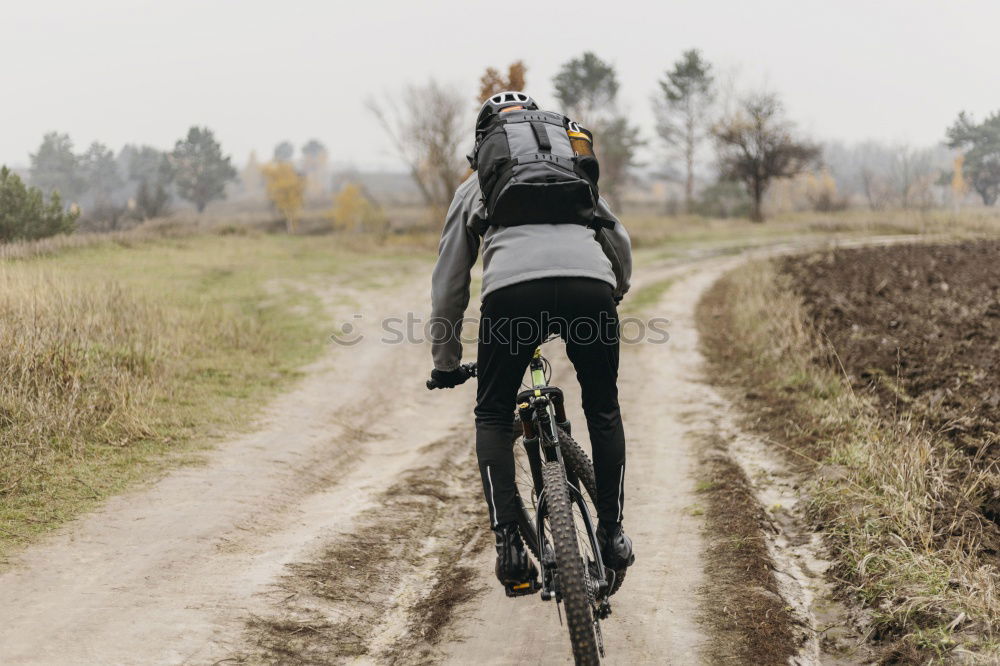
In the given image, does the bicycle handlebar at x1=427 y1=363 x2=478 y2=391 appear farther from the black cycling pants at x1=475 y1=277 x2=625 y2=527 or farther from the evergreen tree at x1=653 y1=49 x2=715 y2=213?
the evergreen tree at x1=653 y1=49 x2=715 y2=213

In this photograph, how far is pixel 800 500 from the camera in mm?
5227

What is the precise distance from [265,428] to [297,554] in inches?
116

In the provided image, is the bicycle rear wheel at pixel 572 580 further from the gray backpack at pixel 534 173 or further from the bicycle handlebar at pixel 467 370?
the gray backpack at pixel 534 173

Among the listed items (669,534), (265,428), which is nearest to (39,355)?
(265,428)

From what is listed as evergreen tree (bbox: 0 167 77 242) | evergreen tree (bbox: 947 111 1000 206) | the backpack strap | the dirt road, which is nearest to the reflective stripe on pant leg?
the dirt road

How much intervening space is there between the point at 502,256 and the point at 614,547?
136 cm

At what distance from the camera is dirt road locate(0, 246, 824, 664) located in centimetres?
347

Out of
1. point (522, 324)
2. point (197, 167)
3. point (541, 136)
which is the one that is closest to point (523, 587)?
point (522, 324)

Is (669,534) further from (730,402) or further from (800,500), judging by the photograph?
(730,402)

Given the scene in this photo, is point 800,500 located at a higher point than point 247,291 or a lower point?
lower

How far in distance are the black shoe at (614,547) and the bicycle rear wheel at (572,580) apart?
34 centimetres

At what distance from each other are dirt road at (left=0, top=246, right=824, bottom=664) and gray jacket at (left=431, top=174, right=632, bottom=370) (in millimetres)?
1316

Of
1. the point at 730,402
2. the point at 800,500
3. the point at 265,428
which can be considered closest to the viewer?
the point at 800,500

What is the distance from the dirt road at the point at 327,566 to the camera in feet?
11.4
